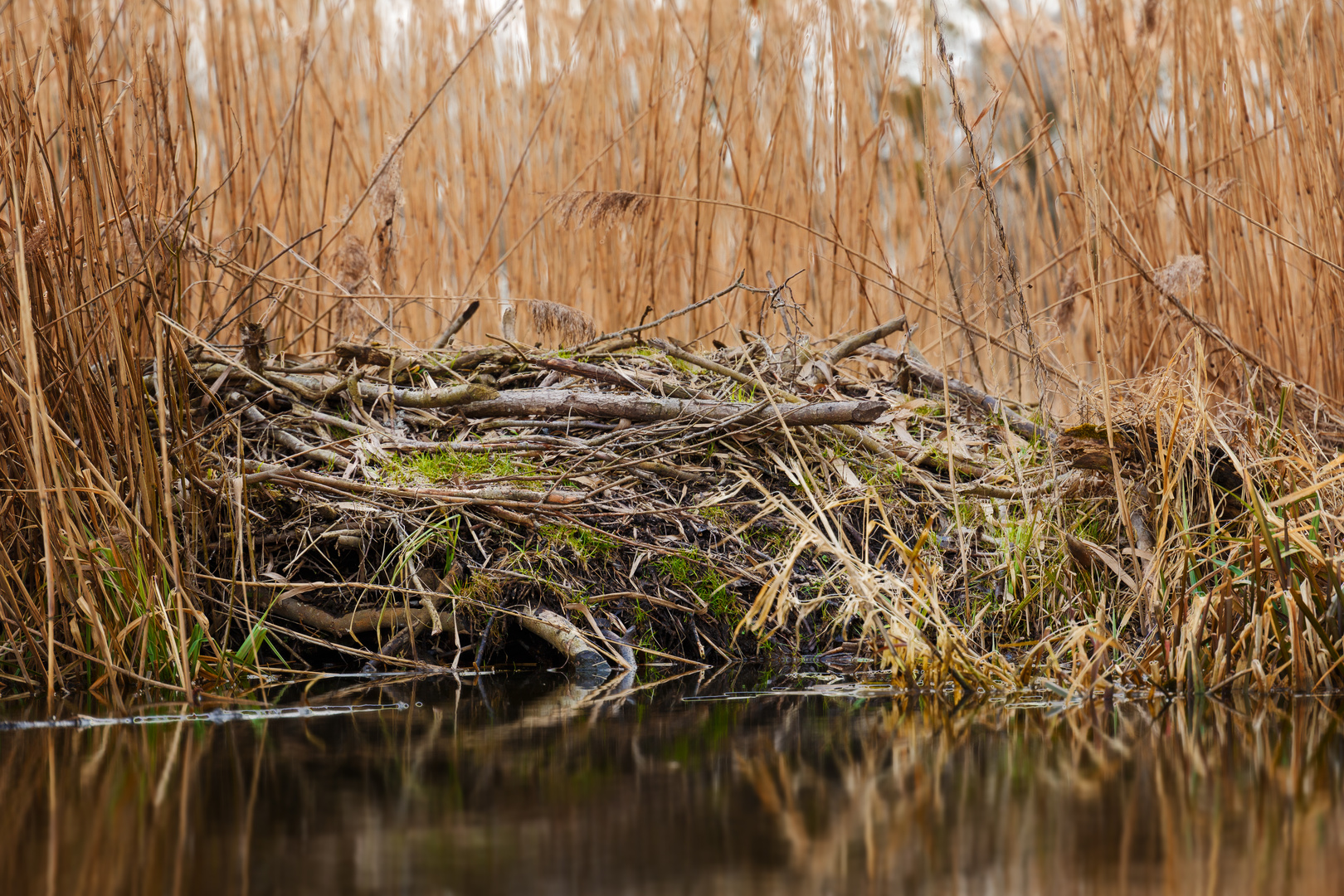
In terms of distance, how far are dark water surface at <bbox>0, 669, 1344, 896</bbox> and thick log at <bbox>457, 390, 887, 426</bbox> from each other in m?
0.79

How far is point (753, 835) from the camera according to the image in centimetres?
79

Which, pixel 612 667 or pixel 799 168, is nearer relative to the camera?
pixel 612 667

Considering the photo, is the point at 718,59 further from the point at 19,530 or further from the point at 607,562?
A: the point at 19,530

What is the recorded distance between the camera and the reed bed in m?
1.50

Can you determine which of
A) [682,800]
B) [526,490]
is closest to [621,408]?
[526,490]

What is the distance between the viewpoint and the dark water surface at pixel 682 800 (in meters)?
0.70

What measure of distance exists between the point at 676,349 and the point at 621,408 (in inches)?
9.6

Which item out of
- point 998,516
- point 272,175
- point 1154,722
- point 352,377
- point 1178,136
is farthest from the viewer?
point 272,175

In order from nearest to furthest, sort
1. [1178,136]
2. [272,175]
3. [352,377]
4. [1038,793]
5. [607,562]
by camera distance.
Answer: [1038,793]
[607,562]
[352,377]
[1178,136]
[272,175]

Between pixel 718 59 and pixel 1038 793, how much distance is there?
266 cm

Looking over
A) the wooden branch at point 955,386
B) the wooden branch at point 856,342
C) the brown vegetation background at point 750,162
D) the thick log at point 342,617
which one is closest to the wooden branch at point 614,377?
the brown vegetation background at point 750,162

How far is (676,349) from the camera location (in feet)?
7.77

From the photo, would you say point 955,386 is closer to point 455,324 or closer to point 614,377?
point 614,377

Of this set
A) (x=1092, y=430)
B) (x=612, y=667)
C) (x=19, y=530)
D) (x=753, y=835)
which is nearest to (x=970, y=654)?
(x=1092, y=430)
